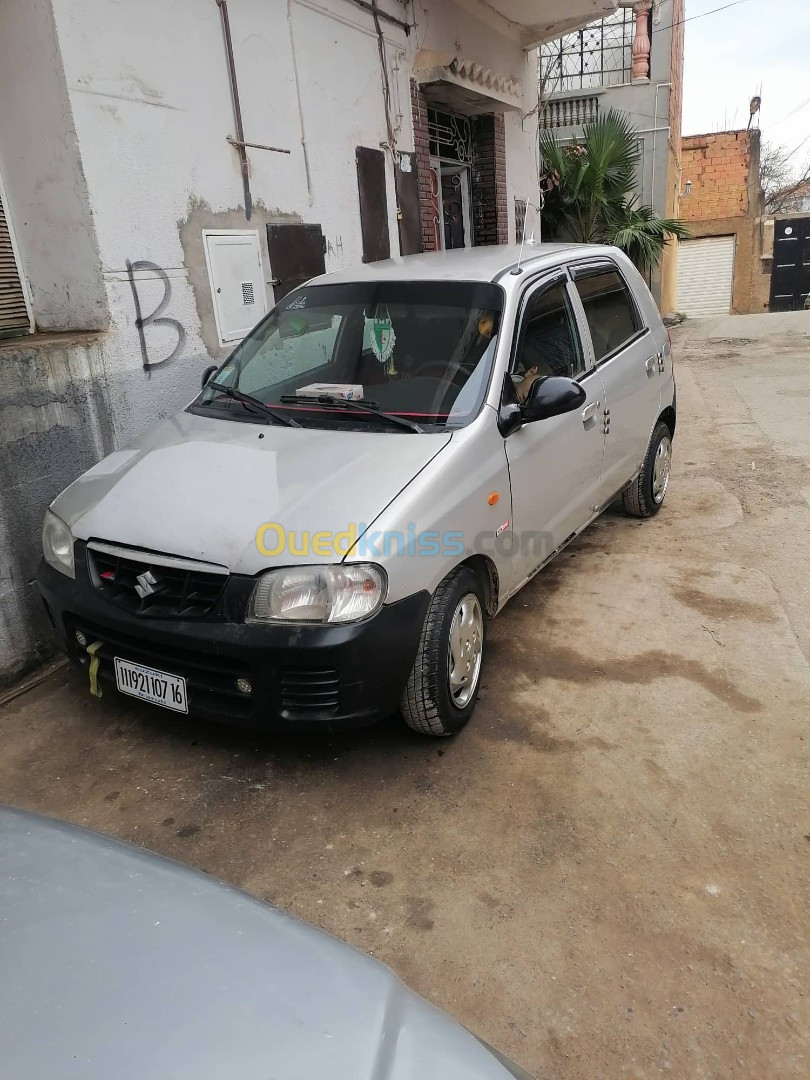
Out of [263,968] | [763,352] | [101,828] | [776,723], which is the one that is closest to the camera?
[263,968]

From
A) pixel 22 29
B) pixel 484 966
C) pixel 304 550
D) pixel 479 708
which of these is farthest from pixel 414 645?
pixel 22 29

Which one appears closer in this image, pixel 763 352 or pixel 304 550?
pixel 304 550

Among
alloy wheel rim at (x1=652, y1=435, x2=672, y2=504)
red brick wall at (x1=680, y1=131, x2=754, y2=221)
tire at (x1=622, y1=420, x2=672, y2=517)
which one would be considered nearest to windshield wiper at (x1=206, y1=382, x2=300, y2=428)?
tire at (x1=622, y1=420, x2=672, y2=517)

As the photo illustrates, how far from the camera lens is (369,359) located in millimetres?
3756

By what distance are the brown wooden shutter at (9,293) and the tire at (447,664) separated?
303 cm

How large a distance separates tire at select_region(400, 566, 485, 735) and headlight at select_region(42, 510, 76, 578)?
1.40 m

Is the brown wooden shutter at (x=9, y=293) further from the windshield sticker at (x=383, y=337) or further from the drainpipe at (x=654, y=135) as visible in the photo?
the drainpipe at (x=654, y=135)

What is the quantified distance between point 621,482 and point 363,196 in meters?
3.65

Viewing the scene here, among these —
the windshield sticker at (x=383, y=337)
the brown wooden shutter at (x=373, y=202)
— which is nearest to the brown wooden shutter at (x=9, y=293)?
the windshield sticker at (x=383, y=337)

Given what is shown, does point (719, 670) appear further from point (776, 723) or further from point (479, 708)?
point (479, 708)

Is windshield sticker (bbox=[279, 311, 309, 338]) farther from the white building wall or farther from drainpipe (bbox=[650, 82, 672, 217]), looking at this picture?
drainpipe (bbox=[650, 82, 672, 217])

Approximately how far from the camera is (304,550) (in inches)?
105

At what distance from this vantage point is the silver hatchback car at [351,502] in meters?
2.70

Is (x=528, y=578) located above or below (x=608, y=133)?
below
